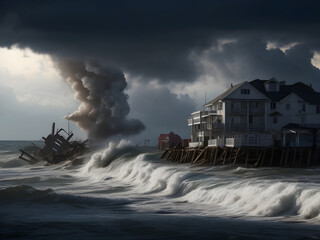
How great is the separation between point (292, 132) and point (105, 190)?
88.6ft

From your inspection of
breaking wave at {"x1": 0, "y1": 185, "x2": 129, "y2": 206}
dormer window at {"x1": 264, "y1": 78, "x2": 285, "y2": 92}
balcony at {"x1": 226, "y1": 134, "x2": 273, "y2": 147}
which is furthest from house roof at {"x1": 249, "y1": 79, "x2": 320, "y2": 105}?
breaking wave at {"x1": 0, "y1": 185, "x2": 129, "y2": 206}

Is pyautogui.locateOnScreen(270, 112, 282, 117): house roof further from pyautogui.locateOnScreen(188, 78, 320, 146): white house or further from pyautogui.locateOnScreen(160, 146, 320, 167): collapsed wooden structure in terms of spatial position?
pyautogui.locateOnScreen(160, 146, 320, 167): collapsed wooden structure

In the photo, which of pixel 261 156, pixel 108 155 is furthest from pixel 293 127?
pixel 108 155

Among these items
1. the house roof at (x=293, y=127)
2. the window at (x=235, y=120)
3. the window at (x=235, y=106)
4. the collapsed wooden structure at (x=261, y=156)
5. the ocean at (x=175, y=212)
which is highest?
the window at (x=235, y=106)

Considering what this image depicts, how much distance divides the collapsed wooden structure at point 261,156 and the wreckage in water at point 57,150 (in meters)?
34.2

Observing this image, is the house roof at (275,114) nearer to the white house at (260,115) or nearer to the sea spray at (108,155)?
the white house at (260,115)

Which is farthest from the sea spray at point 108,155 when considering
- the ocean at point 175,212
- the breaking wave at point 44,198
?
the breaking wave at point 44,198

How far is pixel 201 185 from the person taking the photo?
35.4 metres

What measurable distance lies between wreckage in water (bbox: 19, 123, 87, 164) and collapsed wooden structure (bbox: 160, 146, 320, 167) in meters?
34.2

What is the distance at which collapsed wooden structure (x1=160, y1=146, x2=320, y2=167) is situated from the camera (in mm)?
53969

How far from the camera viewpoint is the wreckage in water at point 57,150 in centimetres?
8625

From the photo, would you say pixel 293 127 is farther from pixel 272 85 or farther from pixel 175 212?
pixel 175 212

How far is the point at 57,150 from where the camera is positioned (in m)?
93.1

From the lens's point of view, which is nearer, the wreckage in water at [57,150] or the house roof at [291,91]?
the house roof at [291,91]
